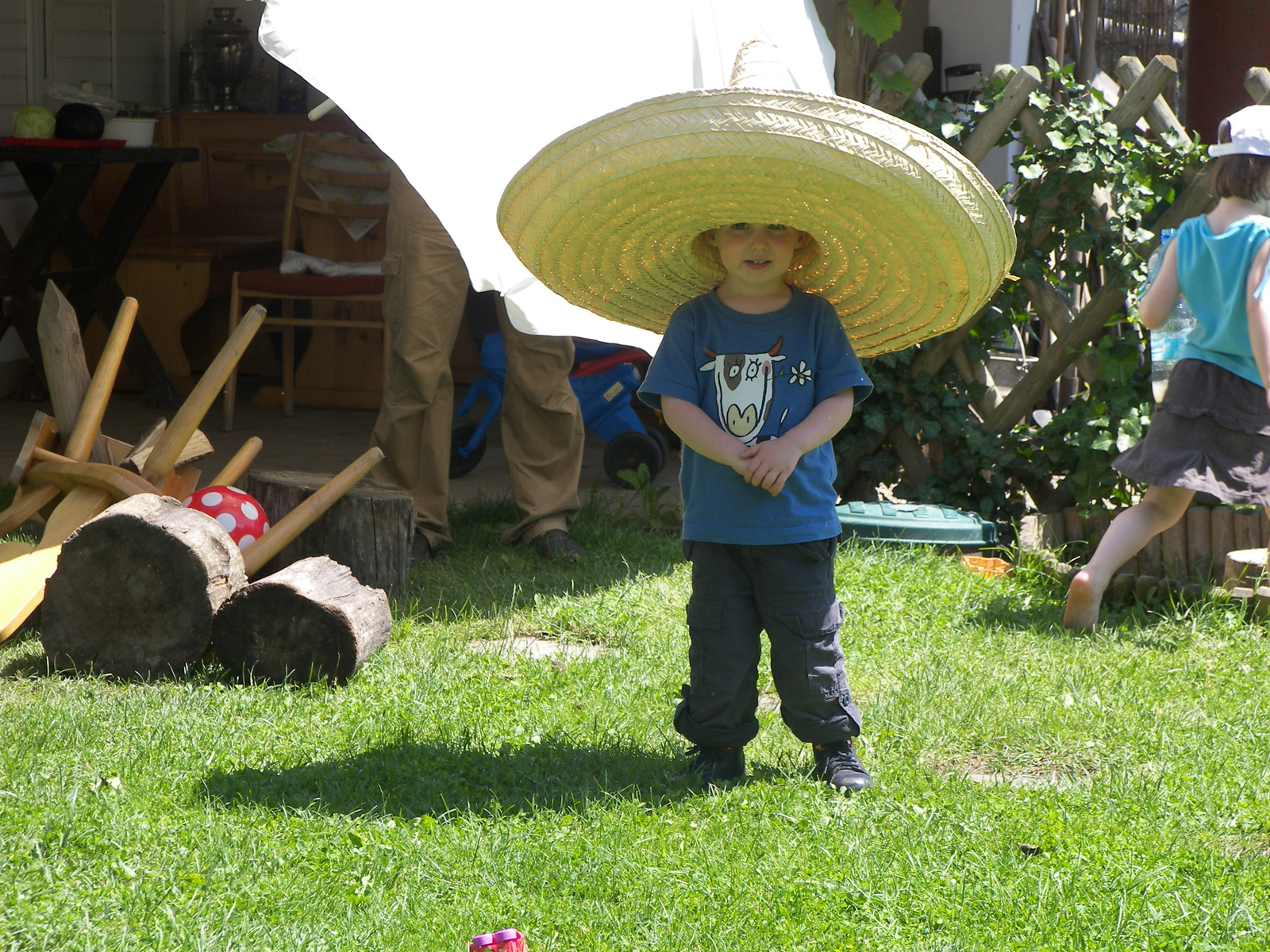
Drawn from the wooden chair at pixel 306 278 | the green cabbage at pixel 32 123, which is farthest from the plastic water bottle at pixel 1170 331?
the green cabbage at pixel 32 123

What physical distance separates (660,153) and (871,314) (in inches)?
28.5

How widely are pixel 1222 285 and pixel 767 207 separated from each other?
5.89 ft

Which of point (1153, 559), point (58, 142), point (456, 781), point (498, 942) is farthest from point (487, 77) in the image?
point (58, 142)

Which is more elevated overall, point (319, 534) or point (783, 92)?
point (783, 92)

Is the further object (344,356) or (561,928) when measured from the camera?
(344,356)

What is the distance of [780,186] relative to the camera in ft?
8.12

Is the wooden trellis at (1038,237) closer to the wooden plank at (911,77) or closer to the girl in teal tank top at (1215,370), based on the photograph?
the wooden plank at (911,77)

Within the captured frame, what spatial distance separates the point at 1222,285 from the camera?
367 cm

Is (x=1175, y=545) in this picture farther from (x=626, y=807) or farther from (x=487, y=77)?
(x=487, y=77)

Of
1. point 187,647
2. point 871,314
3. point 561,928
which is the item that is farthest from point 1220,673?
point 187,647

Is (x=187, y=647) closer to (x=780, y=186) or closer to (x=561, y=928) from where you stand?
(x=561, y=928)

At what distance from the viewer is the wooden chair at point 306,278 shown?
21.8 ft

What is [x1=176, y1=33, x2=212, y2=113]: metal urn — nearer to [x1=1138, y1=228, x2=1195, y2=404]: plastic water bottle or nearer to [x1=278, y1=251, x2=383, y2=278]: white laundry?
[x1=278, y1=251, x2=383, y2=278]: white laundry

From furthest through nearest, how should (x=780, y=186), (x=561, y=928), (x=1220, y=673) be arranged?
(x=1220, y=673) → (x=780, y=186) → (x=561, y=928)
